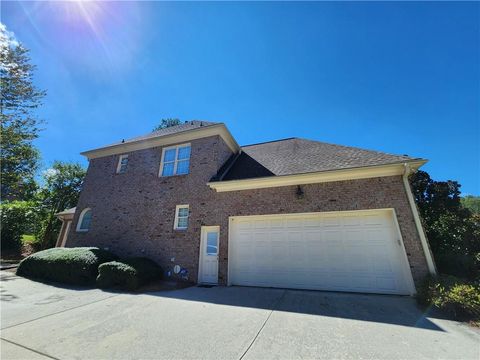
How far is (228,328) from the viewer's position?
13.4 feet

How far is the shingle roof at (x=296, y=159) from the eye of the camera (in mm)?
7797

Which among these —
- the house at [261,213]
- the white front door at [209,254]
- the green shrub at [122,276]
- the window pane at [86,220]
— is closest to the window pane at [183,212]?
the house at [261,213]

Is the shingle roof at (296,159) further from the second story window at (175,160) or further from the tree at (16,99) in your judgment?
the tree at (16,99)

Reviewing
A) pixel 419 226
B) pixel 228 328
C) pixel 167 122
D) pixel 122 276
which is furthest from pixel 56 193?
pixel 419 226

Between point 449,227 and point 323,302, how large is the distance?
284 inches

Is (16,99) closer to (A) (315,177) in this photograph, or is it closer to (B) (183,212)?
(B) (183,212)

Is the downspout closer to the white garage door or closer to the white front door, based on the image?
the white garage door

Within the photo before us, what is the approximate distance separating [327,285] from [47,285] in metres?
9.91

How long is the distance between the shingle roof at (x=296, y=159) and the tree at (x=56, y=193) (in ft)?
64.5

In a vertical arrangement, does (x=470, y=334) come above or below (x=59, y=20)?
below

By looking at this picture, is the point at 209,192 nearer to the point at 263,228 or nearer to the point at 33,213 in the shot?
the point at 263,228

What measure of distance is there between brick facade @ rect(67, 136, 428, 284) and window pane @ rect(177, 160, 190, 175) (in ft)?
1.13

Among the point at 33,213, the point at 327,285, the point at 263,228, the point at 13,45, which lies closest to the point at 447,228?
the point at 327,285

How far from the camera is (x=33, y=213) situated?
19359 millimetres
